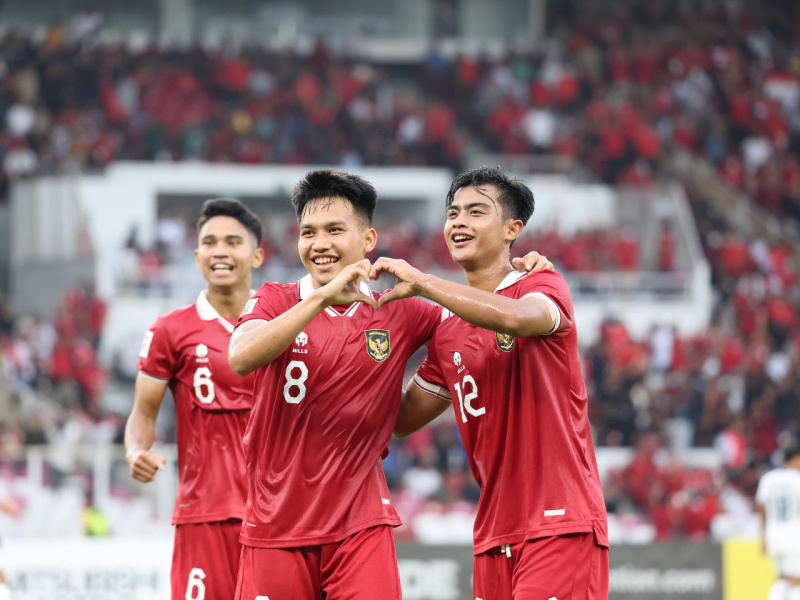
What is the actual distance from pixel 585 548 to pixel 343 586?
0.95 meters

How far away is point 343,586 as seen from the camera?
14.6 feet

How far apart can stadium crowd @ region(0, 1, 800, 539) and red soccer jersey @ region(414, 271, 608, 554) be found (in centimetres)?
891

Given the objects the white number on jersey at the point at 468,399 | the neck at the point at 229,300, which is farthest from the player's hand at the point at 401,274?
the neck at the point at 229,300

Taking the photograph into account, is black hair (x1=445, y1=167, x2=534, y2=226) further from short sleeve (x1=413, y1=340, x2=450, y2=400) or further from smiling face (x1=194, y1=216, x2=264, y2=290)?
smiling face (x1=194, y1=216, x2=264, y2=290)

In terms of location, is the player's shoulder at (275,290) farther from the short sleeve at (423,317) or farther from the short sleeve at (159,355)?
the short sleeve at (159,355)

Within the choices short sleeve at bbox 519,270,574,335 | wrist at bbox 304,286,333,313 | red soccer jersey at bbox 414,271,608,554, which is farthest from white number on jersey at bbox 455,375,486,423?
wrist at bbox 304,286,333,313

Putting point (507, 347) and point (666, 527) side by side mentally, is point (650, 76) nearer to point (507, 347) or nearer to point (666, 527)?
point (666, 527)

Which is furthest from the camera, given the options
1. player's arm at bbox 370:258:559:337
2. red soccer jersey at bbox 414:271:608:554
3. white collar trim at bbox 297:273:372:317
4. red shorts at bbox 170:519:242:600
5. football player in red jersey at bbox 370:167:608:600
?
red shorts at bbox 170:519:242:600

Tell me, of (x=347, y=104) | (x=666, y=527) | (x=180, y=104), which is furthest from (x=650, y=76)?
(x=666, y=527)

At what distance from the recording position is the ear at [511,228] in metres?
4.84

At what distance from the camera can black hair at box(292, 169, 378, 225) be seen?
4711mm

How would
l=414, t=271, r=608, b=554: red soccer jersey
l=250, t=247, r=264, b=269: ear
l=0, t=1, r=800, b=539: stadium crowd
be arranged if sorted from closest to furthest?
l=414, t=271, r=608, b=554: red soccer jersey, l=250, t=247, r=264, b=269: ear, l=0, t=1, r=800, b=539: stadium crowd

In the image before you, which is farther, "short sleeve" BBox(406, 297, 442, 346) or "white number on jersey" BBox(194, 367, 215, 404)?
"white number on jersey" BBox(194, 367, 215, 404)

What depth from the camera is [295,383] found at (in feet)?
15.2
